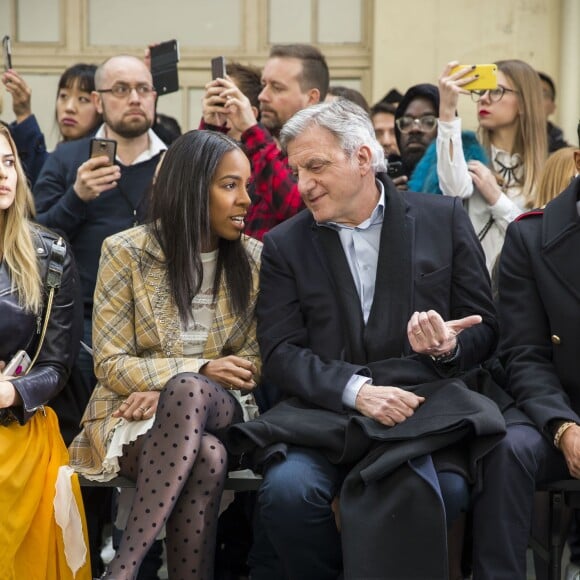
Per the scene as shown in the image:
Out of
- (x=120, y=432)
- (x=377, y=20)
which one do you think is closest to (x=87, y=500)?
(x=120, y=432)

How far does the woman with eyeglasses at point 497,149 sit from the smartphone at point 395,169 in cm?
41

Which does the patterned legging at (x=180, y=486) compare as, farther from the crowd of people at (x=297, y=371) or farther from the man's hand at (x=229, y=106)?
the man's hand at (x=229, y=106)

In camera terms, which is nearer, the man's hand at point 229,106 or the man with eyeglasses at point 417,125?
the man's hand at point 229,106

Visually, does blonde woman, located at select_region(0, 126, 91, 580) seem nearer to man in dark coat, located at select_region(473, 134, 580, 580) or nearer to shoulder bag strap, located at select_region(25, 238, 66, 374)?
shoulder bag strap, located at select_region(25, 238, 66, 374)

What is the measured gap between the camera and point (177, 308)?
194 inches

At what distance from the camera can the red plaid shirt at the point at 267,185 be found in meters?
5.48

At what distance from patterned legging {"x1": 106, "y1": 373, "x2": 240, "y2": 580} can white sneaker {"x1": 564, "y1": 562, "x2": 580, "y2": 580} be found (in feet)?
4.51

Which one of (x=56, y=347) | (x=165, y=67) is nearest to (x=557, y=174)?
(x=165, y=67)

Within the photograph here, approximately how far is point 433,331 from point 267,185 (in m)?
1.37

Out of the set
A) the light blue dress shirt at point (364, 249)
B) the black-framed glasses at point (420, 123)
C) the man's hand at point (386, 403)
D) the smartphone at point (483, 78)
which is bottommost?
the man's hand at point (386, 403)

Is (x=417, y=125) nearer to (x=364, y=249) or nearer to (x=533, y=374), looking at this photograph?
(x=364, y=249)

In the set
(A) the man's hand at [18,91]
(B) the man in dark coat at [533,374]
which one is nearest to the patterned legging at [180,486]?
(B) the man in dark coat at [533,374]

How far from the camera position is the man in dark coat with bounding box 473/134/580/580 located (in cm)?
427

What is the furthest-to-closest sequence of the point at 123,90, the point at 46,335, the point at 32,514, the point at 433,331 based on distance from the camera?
the point at 123,90, the point at 46,335, the point at 32,514, the point at 433,331
